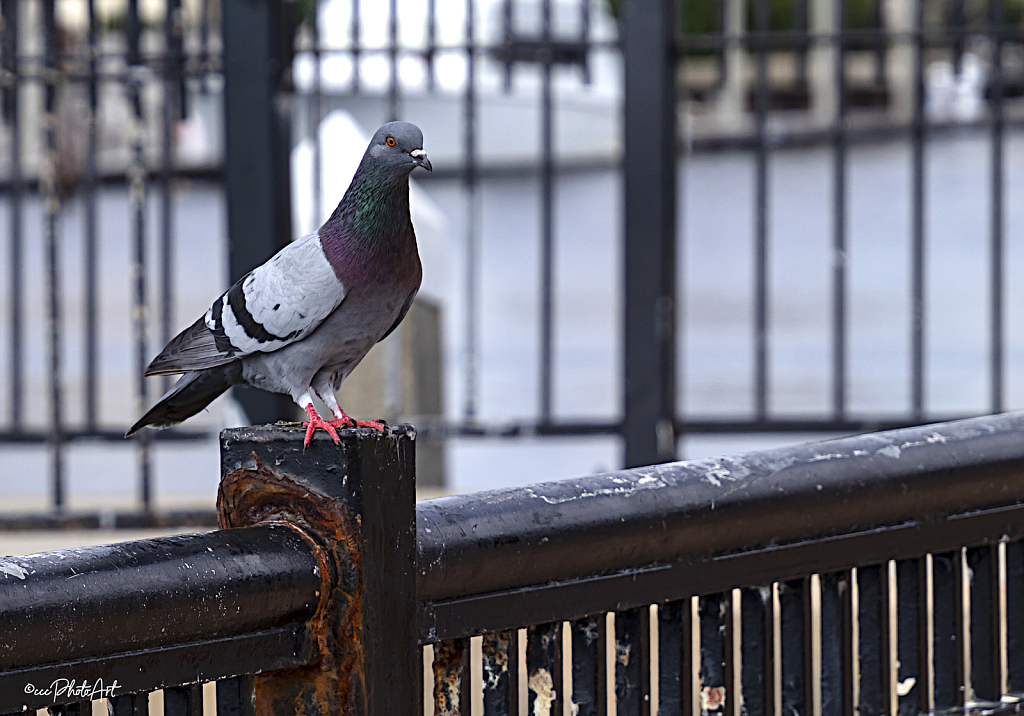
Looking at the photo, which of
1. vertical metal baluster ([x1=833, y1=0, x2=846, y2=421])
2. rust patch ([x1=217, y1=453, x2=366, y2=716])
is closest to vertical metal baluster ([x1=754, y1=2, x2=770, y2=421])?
vertical metal baluster ([x1=833, y1=0, x2=846, y2=421])

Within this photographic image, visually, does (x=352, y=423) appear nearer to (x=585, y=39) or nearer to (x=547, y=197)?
(x=547, y=197)

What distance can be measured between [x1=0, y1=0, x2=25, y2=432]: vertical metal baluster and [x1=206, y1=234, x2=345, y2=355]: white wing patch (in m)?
2.78

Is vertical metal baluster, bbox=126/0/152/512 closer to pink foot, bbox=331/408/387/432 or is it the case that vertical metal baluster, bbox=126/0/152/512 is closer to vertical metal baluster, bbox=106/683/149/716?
pink foot, bbox=331/408/387/432

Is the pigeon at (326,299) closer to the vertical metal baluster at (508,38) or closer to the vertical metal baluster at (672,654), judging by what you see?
the vertical metal baluster at (672,654)

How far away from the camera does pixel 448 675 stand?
1001mm

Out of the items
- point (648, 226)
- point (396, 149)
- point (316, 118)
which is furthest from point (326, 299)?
point (648, 226)

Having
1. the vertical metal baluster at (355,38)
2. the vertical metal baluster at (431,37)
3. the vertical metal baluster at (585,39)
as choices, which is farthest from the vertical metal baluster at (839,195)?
the vertical metal baluster at (355,38)

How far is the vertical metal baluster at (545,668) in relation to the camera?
3.35ft

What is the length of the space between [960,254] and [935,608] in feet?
35.8

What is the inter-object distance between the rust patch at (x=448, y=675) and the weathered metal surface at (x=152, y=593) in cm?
16

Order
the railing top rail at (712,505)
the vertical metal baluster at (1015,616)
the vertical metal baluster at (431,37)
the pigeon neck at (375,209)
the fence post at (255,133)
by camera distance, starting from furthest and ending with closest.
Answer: the vertical metal baluster at (431,37) → the fence post at (255,133) → the vertical metal baluster at (1015,616) → the pigeon neck at (375,209) → the railing top rail at (712,505)

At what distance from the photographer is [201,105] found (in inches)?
605

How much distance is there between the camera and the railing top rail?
961mm

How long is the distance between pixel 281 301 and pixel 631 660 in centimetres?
52
